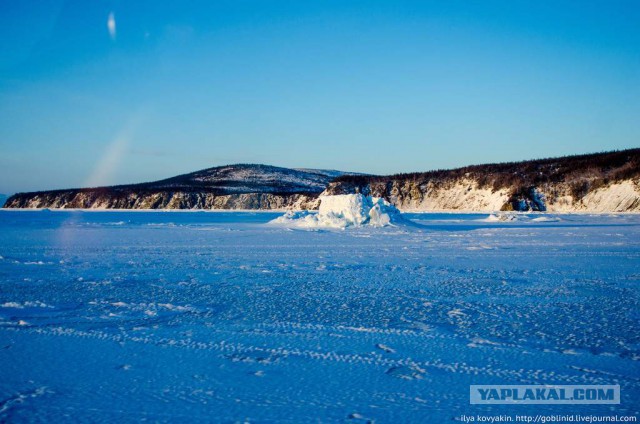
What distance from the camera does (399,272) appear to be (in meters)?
7.07

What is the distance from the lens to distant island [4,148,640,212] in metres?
44.1

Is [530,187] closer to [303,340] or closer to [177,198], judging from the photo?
[303,340]

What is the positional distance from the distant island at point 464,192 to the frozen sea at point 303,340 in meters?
42.7

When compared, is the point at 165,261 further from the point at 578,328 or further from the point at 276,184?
the point at 276,184

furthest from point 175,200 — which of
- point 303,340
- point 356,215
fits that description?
point 303,340

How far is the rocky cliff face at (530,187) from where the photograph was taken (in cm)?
4262

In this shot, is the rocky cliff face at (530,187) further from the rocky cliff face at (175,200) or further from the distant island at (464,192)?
the rocky cliff face at (175,200)

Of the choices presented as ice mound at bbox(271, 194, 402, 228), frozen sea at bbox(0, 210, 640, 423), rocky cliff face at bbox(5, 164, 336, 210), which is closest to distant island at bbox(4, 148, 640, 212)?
rocky cliff face at bbox(5, 164, 336, 210)

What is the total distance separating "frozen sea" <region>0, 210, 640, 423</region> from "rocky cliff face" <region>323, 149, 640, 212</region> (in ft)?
137

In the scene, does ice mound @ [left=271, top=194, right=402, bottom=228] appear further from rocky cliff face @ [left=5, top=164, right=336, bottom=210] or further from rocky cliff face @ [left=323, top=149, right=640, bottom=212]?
rocky cliff face @ [left=5, top=164, right=336, bottom=210]

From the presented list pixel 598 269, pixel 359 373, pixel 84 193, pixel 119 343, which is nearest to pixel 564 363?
pixel 359 373

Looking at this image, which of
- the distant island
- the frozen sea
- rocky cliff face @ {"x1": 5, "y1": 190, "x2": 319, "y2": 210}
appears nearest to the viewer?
the frozen sea

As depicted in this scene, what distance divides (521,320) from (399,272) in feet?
9.71

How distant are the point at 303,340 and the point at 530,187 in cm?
5119
